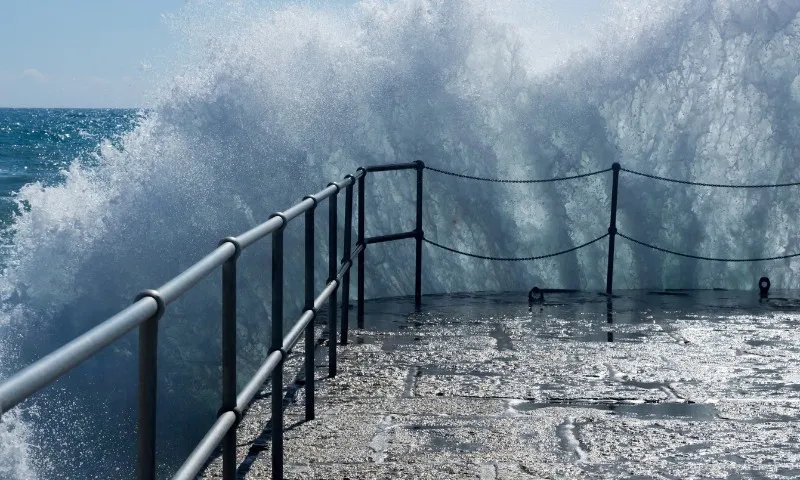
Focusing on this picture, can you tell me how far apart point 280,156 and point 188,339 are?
262 centimetres

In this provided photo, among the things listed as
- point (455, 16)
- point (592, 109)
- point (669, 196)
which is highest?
point (455, 16)

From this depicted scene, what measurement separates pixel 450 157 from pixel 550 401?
23.8ft

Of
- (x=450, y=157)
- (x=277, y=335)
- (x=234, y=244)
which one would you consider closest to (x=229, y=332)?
(x=234, y=244)

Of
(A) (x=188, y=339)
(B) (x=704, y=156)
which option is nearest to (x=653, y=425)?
(A) (x=188, y=339)

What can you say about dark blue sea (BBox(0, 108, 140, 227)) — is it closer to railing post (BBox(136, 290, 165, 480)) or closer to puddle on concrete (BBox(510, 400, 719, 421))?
puddle on concrete (BBox(510, 400, 719, 421))

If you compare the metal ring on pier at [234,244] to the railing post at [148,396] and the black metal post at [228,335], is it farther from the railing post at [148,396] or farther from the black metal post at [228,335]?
the railing post at [148,396]

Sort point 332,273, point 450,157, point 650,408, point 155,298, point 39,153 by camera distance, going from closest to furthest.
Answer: point 155,298 → point 650,408 → point 332,273 → point 450,157 → point 39,153

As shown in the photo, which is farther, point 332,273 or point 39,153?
point 39,153

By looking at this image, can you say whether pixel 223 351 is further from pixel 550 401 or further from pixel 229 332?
pixel 550 401

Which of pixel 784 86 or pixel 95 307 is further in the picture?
pixel 784 86

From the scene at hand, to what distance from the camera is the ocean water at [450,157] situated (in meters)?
11.4

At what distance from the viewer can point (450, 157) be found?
12.3 metres

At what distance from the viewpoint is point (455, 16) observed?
41.4 ft

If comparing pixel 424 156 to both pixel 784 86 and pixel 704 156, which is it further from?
pixel 784 86
